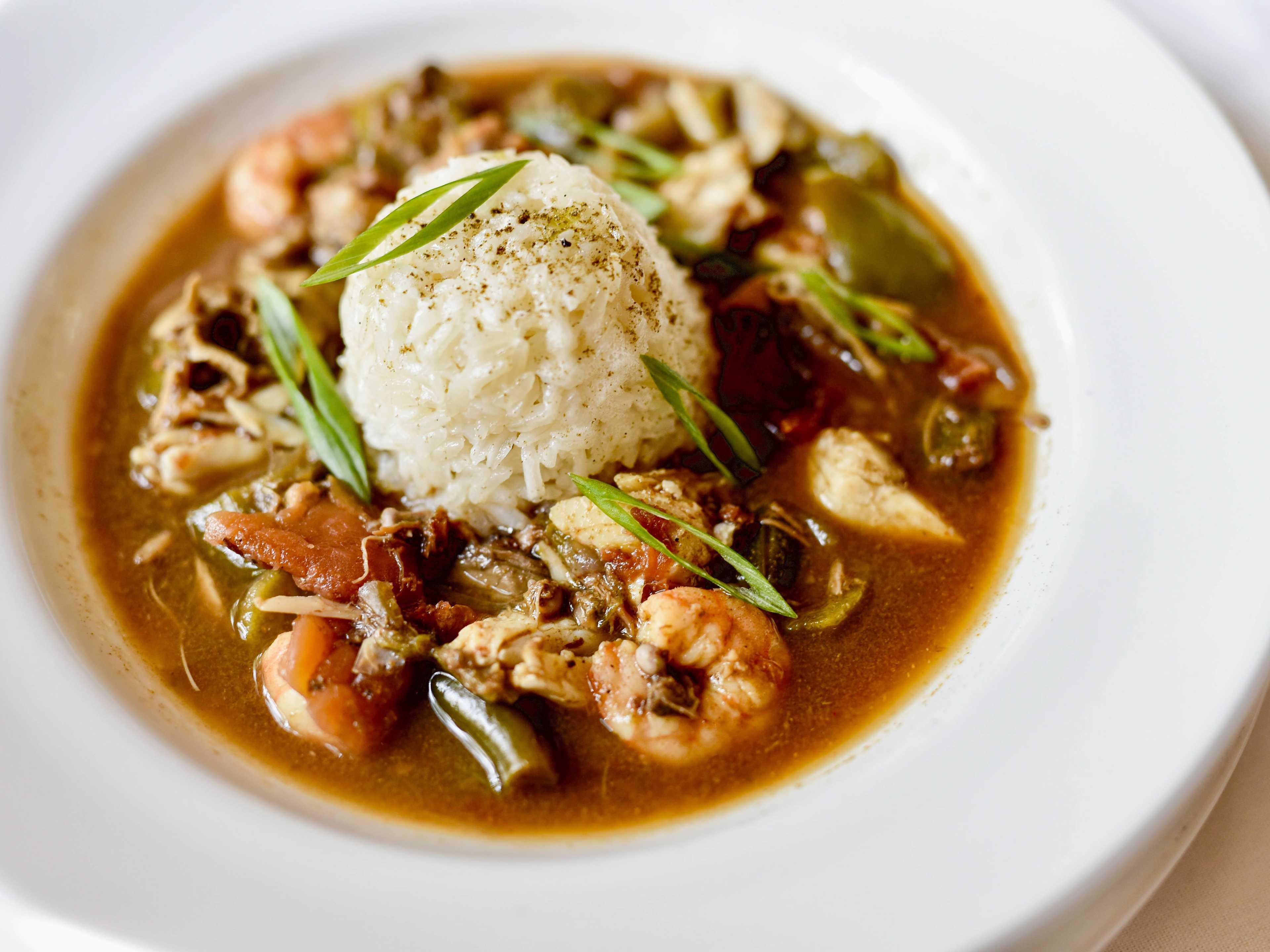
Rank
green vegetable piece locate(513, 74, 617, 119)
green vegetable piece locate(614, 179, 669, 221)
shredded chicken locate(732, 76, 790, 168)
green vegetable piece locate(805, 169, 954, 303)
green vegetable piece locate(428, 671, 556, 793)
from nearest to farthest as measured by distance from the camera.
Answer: green vegetable piece locate(428, 671, 556, 793), green vegetable piece locate(805, 169, 954, 303), green vegetable piece locate(614, 179, 669, 221), shredded chicken locate(732, 76, 790, 168), green vegetable piece locate(513, 74, 617, 119)

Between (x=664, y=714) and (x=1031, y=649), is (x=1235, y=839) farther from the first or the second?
(x=664, y=714)

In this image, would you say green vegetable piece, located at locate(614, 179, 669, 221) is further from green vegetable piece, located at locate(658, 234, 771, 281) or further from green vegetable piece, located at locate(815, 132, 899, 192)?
green vegetable piece, located at locate(815, 132, 899, 192)

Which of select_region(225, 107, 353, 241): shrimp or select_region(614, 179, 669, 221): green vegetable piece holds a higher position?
select_region(225, 107, 353, 241): shrimp

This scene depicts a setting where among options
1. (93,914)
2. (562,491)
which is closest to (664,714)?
(562,491)

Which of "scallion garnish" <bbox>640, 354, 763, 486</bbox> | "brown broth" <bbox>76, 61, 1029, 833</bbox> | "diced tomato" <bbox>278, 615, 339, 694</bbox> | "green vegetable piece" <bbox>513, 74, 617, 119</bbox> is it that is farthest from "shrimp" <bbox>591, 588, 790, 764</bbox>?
"green vegetable piece" <bbox>513, 74, 617, 119</bbox>

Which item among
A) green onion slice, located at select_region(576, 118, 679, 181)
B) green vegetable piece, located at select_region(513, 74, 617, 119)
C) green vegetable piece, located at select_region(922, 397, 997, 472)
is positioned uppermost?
green vegetable piece, located at select_region(513, 74, 617, 119)

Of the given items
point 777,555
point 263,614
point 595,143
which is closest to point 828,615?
point 777,555
